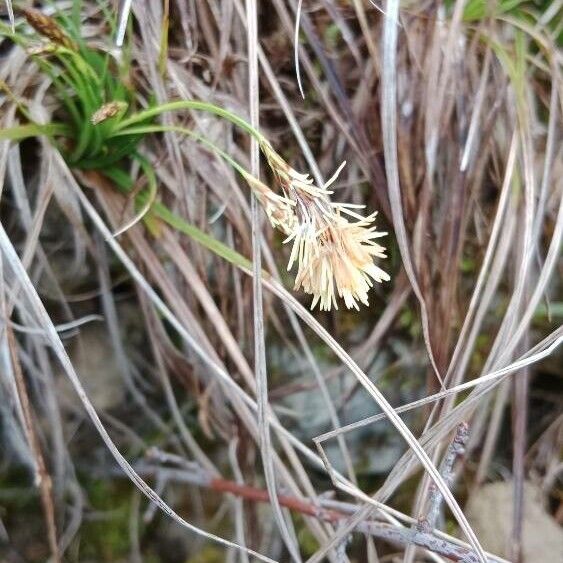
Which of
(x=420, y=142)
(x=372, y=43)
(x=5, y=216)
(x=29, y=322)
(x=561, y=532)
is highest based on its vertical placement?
(x=372, y=43)

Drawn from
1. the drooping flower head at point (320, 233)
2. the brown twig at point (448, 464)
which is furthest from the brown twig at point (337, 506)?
the drooping flower head at point (320, 233)

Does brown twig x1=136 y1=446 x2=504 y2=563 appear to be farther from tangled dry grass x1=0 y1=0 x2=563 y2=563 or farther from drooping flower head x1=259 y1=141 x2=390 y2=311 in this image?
drooping flower head x1=259 y1=141 x2=390 y2=311

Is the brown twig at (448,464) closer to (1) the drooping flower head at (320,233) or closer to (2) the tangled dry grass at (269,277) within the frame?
(2) the tangled dry grass at (269,277)

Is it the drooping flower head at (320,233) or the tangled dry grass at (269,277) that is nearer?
the drooping flower head at (320,233)

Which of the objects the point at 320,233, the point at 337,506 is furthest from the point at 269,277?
the point at 337,506

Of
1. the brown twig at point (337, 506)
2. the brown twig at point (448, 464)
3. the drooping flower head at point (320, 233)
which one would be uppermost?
the drooping flower head at point (320, 233)

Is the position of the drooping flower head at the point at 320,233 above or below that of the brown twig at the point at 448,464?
above

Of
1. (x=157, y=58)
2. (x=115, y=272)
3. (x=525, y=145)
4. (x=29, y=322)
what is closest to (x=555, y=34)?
(x=525, y=145)

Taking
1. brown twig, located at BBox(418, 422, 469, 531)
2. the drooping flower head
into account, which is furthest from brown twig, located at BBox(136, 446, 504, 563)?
the drooping flower head

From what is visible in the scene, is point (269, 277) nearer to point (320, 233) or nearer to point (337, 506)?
point (320, 233)

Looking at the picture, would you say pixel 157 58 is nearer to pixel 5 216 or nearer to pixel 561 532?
pixel 5 216
